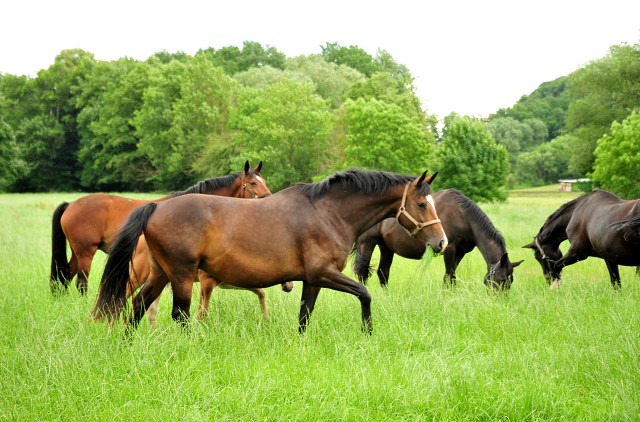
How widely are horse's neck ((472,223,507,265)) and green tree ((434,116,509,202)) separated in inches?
1040

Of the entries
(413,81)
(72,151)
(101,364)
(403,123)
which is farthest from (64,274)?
(72,151)

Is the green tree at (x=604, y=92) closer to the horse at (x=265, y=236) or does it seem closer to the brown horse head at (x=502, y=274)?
the brown horse head at (x=502, y=274)

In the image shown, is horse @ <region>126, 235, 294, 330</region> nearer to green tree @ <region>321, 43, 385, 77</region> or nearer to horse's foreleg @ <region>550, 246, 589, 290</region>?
horse's foreleg @ <region>550, 246, 589, 290</region>

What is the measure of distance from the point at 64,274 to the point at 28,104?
6203 cm

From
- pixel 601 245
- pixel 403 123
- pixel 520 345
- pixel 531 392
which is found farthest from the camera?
pixel 403 123

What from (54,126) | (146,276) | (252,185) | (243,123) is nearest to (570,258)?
(252,185)

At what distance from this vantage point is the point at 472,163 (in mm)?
34156

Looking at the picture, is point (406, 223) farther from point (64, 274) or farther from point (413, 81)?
point (413, 81)

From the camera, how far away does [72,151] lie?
60094 mm

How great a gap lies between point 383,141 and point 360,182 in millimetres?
29098

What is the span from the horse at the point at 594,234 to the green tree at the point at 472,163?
974 inches


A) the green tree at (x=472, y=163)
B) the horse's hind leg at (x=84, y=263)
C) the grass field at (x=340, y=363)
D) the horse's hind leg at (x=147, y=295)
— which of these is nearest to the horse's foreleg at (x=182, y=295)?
the grass field at (x=340, y=363)

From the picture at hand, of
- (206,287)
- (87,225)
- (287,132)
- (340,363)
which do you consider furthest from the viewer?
(287,132)

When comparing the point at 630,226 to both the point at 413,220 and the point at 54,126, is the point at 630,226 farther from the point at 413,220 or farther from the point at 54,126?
the point at 54,126
